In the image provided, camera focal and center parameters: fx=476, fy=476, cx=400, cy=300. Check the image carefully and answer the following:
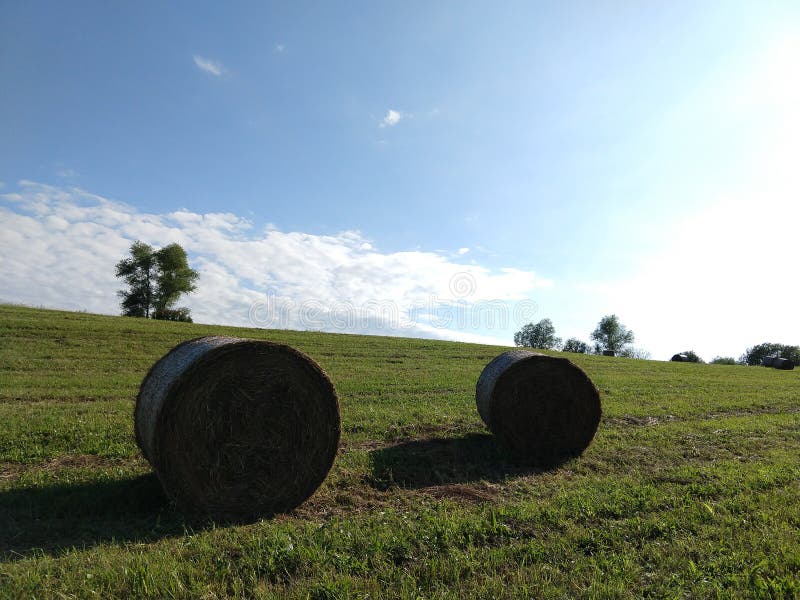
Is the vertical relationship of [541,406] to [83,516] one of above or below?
above

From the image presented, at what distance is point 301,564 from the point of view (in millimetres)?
4398

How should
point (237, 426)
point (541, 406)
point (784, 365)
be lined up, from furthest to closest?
point (784, 365) → point (541, 406) → point (237, 426)

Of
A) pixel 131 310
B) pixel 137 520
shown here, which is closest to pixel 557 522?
pixel 137 520

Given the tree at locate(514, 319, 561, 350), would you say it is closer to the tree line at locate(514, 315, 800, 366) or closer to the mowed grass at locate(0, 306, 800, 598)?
the tree line at locate(514, 315, 800, 366)

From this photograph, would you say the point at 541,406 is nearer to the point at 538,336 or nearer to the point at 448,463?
the point at 448,463

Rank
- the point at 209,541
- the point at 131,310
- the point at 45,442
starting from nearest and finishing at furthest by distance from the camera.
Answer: the point at 209,541, the point at 45,442, the point at 131,310

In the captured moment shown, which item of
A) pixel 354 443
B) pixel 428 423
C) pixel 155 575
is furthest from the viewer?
pixel 428 423

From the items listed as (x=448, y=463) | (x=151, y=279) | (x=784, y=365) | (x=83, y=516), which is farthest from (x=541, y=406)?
(x=151, y=279)

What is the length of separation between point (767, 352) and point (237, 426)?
437 ft

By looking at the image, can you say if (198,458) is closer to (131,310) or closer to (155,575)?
(155,575)

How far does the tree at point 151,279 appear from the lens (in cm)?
6844

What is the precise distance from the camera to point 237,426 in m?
6.23

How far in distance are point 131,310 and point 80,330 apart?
158 feet

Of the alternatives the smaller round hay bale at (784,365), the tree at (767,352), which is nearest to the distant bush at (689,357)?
the smaller round hay bale at (784,365)
